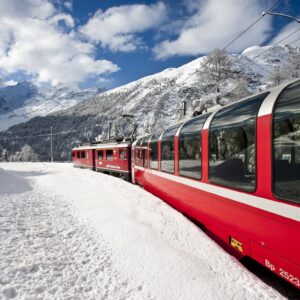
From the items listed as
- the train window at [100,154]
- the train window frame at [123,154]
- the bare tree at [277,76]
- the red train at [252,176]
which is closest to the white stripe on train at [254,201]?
the red train at [252,176]

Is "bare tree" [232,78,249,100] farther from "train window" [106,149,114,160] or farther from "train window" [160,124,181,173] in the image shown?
"train window" [160,124,181,173]

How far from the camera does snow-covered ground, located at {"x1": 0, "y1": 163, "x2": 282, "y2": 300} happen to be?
353 cm

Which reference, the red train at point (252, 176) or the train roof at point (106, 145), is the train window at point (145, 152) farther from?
the train roof at point (106, 145)

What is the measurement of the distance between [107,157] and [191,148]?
16497 millimetres

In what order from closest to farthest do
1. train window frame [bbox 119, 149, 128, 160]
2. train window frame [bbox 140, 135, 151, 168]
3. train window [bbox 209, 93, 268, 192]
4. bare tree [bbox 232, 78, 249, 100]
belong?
train window [bbox 209, 93, 268, 192]
train window frame [bbox 140, 135, 151, 168]
train window frame [bbox 119, 149, 128, 160]
bare tree [bbox 232, 78, 249, 100]

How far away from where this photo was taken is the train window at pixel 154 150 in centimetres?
981

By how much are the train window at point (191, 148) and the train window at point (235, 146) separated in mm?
598

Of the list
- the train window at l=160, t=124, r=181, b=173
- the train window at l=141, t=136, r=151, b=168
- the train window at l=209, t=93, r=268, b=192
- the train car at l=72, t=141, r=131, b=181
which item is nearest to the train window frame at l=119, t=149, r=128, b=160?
the train car at l=72, t=141, r=131, b=181

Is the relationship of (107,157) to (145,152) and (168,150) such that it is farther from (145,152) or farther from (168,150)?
(168,150)

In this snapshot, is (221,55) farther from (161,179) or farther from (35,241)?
(35,241)

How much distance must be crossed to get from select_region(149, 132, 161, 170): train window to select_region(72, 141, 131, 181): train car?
7549mm

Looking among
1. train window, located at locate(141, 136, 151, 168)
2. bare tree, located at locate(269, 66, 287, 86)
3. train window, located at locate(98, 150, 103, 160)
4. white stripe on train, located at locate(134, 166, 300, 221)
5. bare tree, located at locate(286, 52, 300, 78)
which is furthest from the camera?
bare tree, located at locate(269, 66, 287, 86)

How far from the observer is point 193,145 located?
20.7 ft

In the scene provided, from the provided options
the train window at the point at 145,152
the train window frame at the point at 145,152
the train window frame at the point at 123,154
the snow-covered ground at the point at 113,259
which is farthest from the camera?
the train window frame at the point at 123,154
